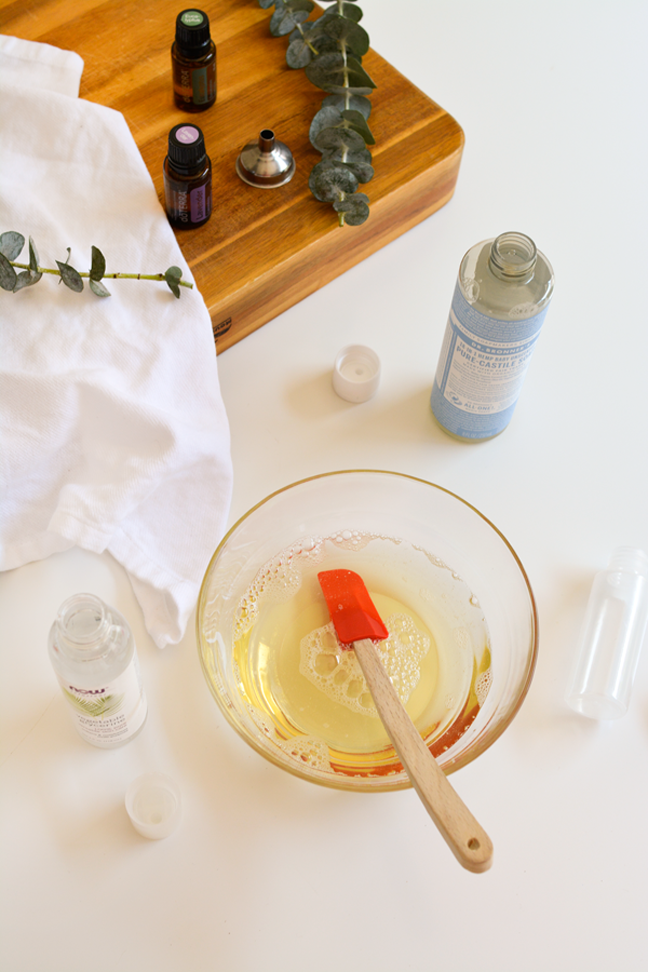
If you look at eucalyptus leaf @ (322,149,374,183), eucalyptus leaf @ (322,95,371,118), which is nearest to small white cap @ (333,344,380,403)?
eucalyptus leaf @ (322,149,374,183)

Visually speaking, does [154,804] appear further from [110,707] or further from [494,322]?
[494,322]

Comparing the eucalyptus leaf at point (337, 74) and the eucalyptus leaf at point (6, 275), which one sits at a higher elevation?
the eucalyptus leaf at point (337, 74)

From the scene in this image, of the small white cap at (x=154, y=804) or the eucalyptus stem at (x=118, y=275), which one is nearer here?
the small white cap at (x=154, y=804)

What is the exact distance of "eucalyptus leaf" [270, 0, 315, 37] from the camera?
1.13 metres

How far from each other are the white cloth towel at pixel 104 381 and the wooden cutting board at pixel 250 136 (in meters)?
0.07

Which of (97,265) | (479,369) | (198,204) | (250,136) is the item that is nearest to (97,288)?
(97,265)

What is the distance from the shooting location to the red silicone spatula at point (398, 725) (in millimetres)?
604

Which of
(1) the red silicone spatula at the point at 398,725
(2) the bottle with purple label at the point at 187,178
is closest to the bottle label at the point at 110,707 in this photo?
(1) the red silicone spatula at the point at 398,725

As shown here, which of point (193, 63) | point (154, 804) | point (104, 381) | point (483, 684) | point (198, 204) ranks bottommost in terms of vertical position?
point (154, 804)

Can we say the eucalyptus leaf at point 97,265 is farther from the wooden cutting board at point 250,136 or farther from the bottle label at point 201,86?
the bottle label at point 201,86

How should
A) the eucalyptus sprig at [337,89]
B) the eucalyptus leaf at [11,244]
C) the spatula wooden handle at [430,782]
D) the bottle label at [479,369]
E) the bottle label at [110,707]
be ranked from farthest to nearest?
1. the eucalyptus sprig at [337,89]
2. the eucalyptus leaf at [11,244]
3. the bottle label at [479,369]
4. the bottle label at [110,707]
5. the spatula wooden handle at [430,782]

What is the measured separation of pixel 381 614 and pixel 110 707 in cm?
30

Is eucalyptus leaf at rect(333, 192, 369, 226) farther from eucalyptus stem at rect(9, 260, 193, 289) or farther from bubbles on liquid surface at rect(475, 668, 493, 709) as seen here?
bubbles on liquid surface at rect(475, 668, 493, 709)

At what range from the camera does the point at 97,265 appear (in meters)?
0.93
